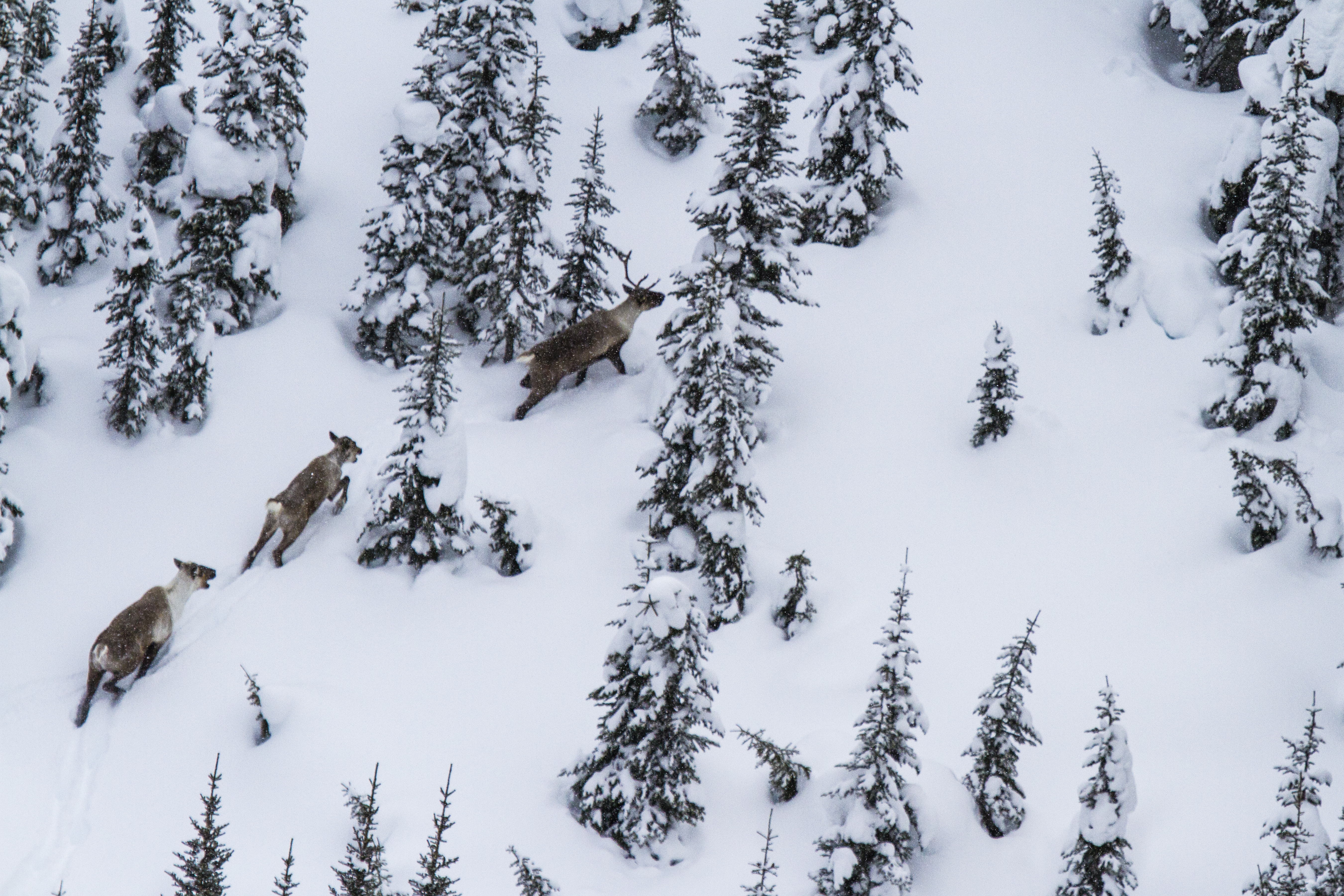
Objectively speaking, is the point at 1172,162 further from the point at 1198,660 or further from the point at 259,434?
the point at 259,434

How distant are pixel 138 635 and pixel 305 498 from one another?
320 cm

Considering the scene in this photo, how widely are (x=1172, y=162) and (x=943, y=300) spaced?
279 inches

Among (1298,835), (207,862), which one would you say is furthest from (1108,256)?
(207,862)

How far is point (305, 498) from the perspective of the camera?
1584 centimetres

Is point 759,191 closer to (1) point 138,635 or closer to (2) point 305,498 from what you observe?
(2) point 305,498

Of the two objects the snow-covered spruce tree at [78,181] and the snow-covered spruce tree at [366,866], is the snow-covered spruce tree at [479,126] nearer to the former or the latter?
the snow-covered spruce tree at [78,181]

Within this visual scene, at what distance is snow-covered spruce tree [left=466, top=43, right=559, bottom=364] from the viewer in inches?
736

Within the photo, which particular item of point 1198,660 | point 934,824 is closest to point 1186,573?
point 1198,660

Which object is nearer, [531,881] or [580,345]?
[531,881]

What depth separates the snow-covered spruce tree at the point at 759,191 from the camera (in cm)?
1527

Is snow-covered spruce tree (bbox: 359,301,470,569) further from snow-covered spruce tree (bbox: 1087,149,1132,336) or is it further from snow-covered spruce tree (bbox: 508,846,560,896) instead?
snow-covered spruce tree (bbox: 1087,149,1132,336)

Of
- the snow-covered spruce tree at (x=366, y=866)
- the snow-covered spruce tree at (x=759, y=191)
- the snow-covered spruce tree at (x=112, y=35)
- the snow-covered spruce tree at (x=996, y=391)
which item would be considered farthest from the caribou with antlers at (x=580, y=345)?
the snow-covered spruce tree at (x=112, y=35)

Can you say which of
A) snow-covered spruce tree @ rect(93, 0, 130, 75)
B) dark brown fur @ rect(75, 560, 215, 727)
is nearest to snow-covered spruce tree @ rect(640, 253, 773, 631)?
dark brown fur @ rect(75, 560, 215, 727)

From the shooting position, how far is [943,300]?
20.3 m
